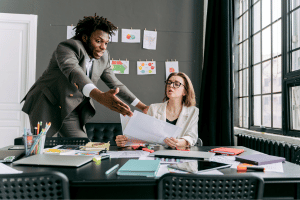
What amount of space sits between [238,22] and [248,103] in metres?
1.09

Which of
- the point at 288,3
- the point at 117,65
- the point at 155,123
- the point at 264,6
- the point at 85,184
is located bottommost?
the point at 85,184

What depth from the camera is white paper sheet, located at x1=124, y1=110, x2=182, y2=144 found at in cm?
146

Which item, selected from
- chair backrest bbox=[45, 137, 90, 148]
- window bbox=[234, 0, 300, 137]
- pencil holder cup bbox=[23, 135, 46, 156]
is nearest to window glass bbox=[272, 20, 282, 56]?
window bbox=[234, 0, 300, 137]

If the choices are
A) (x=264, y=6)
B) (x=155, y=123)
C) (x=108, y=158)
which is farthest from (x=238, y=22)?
(x=108, y=158)

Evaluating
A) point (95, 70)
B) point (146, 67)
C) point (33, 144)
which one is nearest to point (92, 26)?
point (95, 70)

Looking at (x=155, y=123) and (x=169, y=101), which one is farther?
(x=169, y=101)

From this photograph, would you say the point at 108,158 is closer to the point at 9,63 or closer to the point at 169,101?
the point at 169,101

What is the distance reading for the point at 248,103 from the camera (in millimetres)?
2842

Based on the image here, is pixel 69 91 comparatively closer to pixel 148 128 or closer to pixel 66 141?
pixel 66 141

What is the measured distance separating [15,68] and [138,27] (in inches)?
67.7

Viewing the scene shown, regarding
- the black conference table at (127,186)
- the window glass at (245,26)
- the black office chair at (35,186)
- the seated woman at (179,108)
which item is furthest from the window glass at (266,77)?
the black office chair at (35,186)

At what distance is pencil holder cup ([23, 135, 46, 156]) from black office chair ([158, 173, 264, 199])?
30.4 inches

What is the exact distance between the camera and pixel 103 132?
3078 mm

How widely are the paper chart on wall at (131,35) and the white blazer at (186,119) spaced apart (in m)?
1.53
